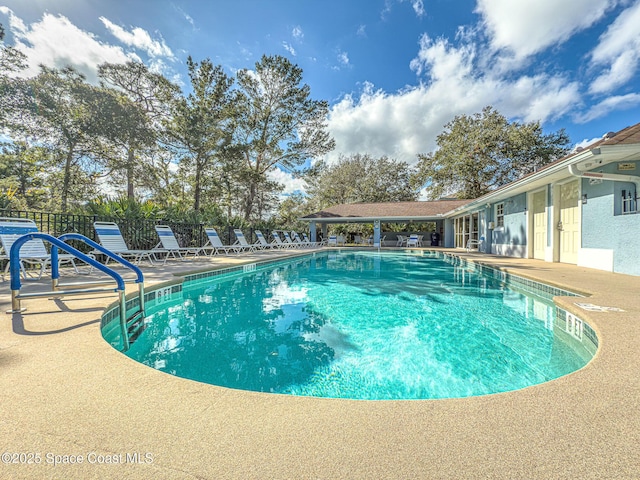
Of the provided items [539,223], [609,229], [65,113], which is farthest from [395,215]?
[65,113]

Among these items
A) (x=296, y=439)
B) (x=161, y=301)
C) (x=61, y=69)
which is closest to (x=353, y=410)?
(x=296, y=439)

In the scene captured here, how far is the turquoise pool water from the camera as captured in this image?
2695 millimetres

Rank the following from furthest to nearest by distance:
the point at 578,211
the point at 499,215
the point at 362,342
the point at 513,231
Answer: the point at 499,215 < the point at 513,231 < the point at 578,211 < the point at 362,342

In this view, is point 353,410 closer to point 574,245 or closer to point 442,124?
point 574,245

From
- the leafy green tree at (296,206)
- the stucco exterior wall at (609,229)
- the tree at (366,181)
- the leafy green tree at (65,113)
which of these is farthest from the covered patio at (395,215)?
the leafy green tree at (296,206)

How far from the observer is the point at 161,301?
206 inches

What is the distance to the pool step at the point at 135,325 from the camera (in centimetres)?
352

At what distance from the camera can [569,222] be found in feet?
28.7

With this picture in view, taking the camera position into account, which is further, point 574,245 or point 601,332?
point 574,245

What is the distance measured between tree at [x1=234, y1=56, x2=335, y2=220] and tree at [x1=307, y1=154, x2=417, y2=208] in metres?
11.1

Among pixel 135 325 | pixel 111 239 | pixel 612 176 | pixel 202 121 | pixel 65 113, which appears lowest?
pixel 135 325

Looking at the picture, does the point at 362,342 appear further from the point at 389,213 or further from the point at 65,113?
the point at 65,113

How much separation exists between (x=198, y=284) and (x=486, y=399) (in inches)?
264

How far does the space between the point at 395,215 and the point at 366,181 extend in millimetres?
15461
